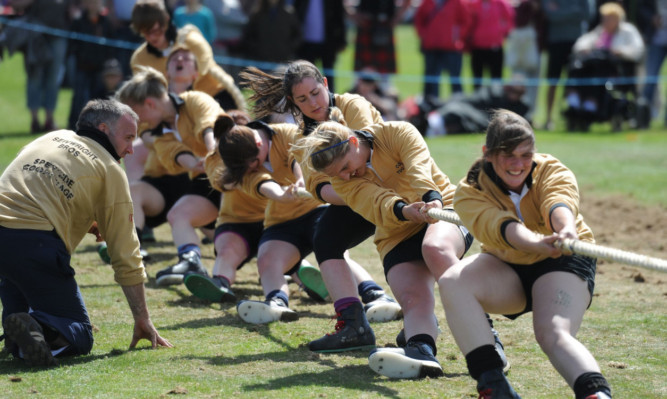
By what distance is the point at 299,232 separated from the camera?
634 centimetres

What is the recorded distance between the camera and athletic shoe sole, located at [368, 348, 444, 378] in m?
4.66

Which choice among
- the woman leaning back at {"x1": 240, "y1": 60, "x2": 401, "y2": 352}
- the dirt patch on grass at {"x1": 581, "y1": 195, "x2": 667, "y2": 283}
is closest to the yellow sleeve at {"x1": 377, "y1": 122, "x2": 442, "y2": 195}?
the woman leaning back at {"x1": 240, "y1": 60, "x2": 401, "y2": 352}

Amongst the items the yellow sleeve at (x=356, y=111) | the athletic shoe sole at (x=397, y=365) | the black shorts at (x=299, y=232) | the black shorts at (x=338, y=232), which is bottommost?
the athletic shoe sole at (x=397, y=365)

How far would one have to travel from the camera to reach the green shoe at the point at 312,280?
6.47m

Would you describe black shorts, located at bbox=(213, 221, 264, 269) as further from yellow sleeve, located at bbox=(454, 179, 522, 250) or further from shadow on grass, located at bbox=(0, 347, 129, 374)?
yellow sleeve, located at bbox=(454, 179, 522, 250)

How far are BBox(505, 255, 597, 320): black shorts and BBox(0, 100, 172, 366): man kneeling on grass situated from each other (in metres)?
2.07

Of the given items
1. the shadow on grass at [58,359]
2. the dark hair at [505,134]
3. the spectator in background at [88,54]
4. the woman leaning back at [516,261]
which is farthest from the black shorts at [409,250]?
the spectator in background at [88,54]

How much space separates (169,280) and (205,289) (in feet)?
2.14

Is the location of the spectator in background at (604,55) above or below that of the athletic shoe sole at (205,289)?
above

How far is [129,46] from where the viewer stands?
1383 centimetres

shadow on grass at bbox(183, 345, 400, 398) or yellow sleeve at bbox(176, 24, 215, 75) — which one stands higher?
yellow sleeve at bbox(176, 24, 215, 75)

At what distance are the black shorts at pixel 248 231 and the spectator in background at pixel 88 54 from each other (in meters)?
7.22

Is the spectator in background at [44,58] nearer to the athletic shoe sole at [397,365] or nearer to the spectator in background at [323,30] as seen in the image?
the spectator in background at [323,30]

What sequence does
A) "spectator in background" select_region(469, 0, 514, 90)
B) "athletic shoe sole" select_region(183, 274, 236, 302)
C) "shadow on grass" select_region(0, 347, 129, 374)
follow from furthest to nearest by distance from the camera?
1. "spectator in background" select_region(469, 0, 514, 90)
2. "athletic shoe sole" select_region(183, 274, 236, 302)
3. "shadow on grass" select_region(0, 347, 129, 374)
